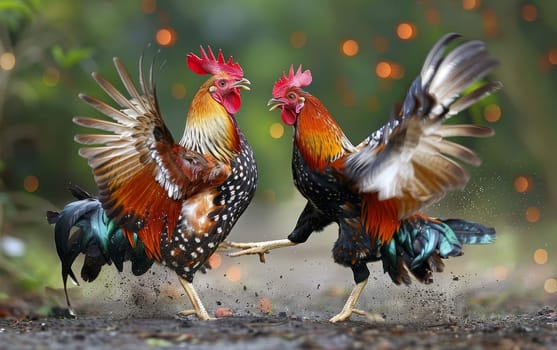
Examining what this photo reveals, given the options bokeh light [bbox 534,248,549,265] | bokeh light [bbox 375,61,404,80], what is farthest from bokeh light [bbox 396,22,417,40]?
bokeh light [bbox 534,248,549,265]

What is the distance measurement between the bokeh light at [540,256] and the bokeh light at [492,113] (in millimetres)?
1553

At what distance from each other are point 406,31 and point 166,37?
2869 millimetres

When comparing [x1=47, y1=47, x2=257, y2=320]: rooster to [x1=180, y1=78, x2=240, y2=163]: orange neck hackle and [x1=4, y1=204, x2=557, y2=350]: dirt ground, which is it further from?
[x1=4, y1=204, x2=557, y2=350]: dirt ground

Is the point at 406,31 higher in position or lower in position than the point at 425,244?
higher

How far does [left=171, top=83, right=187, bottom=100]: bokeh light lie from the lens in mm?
9352

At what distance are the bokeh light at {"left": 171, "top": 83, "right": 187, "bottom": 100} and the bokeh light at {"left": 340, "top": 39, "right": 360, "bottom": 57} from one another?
2000mm

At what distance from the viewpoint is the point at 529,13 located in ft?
30.0

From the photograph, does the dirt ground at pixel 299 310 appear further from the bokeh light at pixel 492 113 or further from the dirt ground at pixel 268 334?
the bokeh light at pixel 492 113

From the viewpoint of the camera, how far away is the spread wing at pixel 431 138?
432 cm

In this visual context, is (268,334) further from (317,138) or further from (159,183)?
(317,138)

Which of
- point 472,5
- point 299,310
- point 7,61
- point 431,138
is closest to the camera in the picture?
point 431,138

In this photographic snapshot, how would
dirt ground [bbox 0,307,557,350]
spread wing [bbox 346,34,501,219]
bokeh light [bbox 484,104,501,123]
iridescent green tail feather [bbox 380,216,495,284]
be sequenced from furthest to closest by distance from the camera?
bokeh light [bbox 484,104,501,123] < iridescent green tail feather [bbox 380,216,495,284] < spread wing [bbox 346,34,501,219] < dirt ground [bbox 0,307,557,350]

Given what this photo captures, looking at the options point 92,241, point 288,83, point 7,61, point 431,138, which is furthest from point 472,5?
point 92,241

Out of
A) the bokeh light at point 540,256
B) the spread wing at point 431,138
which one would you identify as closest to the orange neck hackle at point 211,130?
the spread wing at point 431,138
